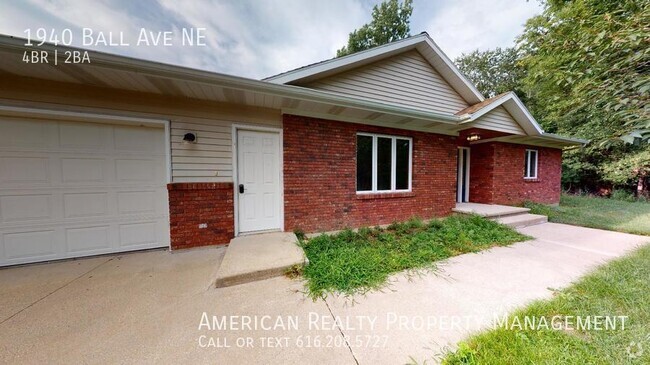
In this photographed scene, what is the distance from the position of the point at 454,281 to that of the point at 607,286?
1799 mm

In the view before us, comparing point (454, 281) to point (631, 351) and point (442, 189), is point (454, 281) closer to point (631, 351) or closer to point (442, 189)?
point (631, 351)

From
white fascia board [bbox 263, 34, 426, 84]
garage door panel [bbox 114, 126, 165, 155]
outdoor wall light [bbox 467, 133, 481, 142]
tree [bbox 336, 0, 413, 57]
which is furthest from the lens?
tree [bbox 336, 0, 413, 57]

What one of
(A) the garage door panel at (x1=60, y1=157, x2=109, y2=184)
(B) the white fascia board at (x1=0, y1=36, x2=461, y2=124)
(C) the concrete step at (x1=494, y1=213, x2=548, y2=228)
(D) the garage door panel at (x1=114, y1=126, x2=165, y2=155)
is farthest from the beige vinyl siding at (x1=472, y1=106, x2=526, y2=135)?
(A) the garage door panel at (x1=60, y1=157, x2=109, y2=184)

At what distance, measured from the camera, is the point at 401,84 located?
19.4 feet

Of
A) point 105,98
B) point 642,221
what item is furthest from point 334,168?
point 642,221

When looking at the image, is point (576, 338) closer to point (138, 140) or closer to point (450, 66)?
point (138, 140)

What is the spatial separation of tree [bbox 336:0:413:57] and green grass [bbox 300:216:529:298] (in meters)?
15.4

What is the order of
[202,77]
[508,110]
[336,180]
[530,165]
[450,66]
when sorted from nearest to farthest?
1. [202,77]
2. [336,180]
3. [450,66]
4. [508,110]
5. [530,165]

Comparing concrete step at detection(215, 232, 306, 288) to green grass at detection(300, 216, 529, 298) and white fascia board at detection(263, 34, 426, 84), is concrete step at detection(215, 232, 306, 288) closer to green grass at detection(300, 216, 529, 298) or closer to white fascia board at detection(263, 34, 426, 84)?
green grass at detection(300, 216, 529, 298)

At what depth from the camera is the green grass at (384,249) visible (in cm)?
292

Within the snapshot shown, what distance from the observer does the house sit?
3.31 m

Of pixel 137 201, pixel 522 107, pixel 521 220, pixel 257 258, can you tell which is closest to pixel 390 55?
pixel 522 107

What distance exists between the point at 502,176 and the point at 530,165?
2338mm

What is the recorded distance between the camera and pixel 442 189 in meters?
6.48
